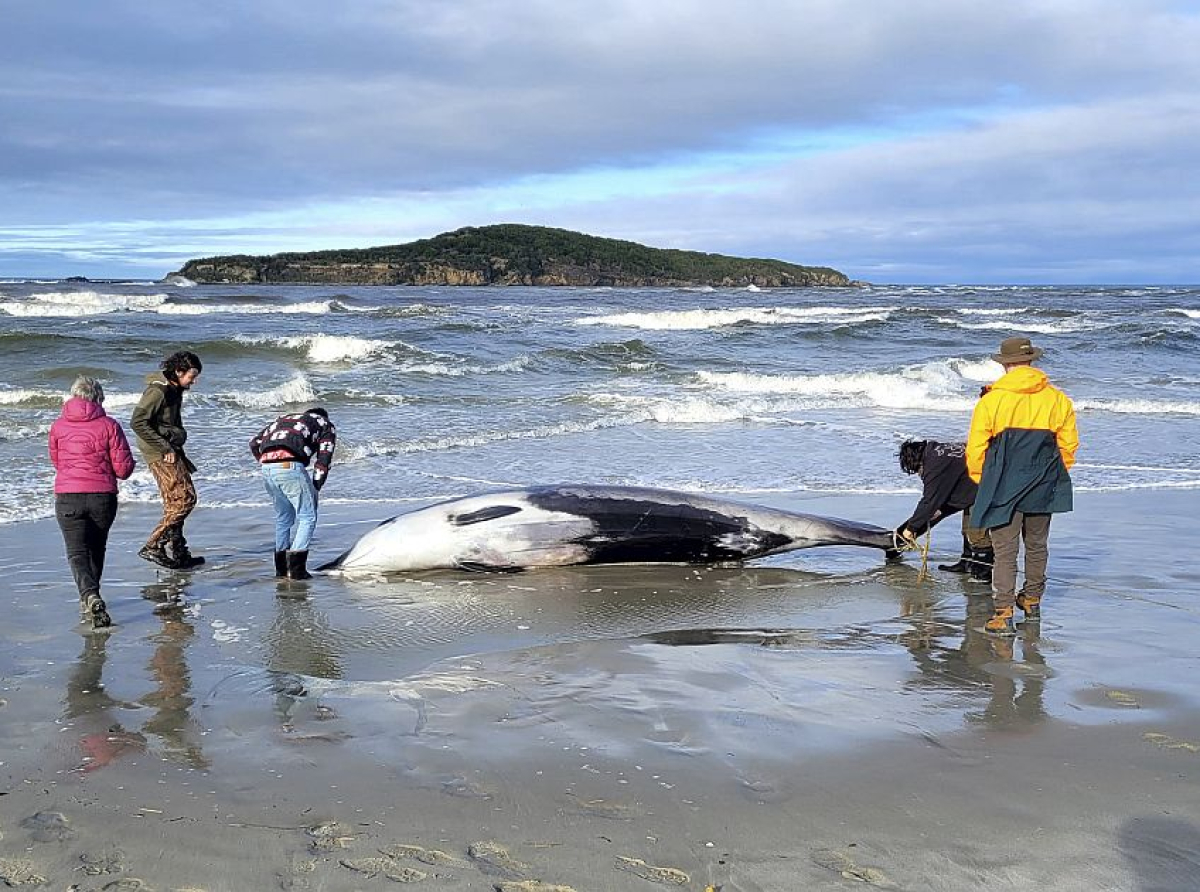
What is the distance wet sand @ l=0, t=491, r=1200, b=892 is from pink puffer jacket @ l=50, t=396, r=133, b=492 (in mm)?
930

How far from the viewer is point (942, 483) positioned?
27.6 feet

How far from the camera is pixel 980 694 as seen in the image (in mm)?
5688

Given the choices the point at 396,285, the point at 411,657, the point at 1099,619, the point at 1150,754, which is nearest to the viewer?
the point at 1150,754

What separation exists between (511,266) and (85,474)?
10915cm

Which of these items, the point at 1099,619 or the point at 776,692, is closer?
the point at 776,692

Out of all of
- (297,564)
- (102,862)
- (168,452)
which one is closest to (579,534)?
(297,564)

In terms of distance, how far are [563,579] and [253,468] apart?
6.26 metres

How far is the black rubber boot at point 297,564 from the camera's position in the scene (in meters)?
8.23

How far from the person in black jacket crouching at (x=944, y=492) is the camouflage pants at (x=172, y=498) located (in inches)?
226

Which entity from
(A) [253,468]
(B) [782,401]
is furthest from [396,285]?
(A) [253,468]

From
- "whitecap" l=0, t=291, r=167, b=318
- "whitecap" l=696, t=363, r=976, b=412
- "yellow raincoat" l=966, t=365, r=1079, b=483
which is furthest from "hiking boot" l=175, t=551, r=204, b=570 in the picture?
"whitecap" l=0, t=291, r=167, b=318

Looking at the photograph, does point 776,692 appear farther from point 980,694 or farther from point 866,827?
point 866,827

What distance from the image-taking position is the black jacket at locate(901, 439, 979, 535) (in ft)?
27.5

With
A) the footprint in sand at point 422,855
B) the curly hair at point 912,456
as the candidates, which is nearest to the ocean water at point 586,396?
the curly hair at point 912,456
